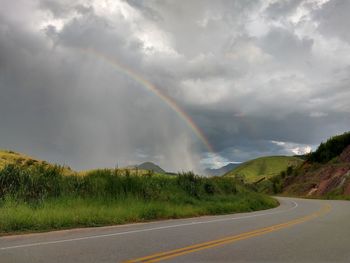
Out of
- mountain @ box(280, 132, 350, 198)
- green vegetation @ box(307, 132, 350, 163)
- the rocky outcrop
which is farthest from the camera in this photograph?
green vegetation @ box(307, 132, 350, 163)

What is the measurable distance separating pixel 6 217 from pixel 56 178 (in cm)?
685

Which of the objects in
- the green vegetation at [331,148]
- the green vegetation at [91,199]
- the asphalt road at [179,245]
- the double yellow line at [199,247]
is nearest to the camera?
the double yellow line at [199,247]

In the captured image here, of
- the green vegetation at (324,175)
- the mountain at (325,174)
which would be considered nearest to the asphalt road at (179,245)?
the green vegetation at (324,175)

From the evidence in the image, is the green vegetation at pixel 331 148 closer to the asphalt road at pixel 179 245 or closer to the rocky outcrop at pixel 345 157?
the rocky outcrop at pixel 345 157

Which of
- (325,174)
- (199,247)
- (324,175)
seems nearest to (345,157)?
(325,174)

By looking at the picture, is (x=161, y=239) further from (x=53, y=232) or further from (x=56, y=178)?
(x=56, y=178)

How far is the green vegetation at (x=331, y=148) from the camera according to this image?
9219 centimetres

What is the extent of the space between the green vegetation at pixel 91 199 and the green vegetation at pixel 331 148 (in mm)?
67019

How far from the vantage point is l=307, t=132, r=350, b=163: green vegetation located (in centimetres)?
9219

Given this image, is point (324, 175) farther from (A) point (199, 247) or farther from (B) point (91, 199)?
(A) point (199, 247)

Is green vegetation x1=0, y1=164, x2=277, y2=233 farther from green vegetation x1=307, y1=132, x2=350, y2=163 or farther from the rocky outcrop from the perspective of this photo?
green vegetation x1=307, y1=132, x2=350, y2=163

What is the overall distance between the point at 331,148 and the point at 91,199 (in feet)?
270

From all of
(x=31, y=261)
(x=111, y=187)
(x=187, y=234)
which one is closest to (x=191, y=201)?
(x=111, y=187)

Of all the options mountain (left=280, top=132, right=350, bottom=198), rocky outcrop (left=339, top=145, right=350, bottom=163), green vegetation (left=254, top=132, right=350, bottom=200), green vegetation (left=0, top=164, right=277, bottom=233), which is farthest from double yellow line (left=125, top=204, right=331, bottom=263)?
rocky outcrop (left=339, top=145, right=350, bottom=163)
